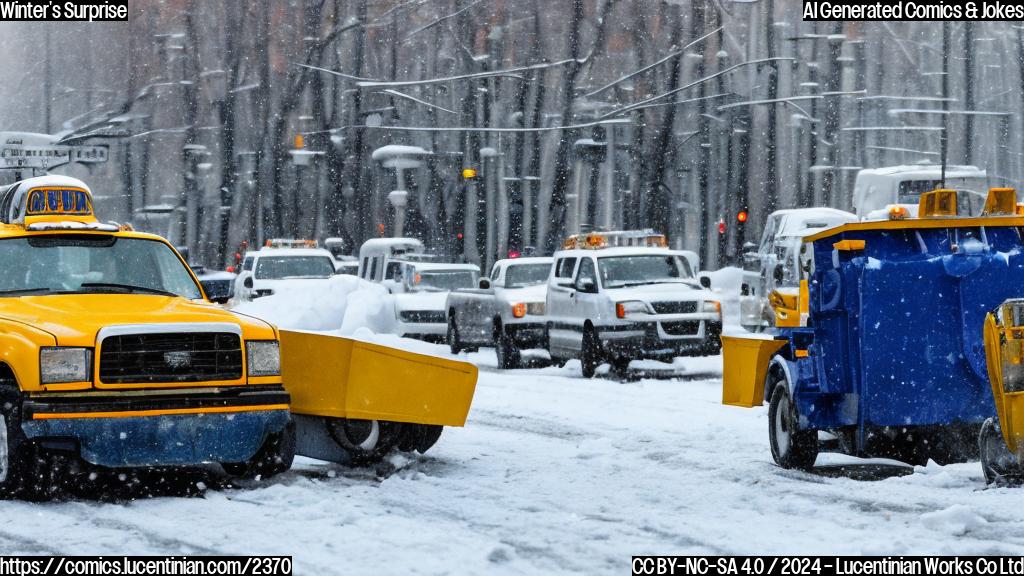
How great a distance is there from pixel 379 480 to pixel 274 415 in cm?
91

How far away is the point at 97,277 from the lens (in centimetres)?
1011

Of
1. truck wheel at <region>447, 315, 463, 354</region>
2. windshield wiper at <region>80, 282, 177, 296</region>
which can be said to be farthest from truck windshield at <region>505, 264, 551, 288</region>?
windshield wiper at <region>80, 282, 177, 296</region>

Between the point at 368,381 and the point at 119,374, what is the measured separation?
174 centimetres

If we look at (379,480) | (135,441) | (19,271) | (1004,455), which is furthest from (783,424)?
(19,271)

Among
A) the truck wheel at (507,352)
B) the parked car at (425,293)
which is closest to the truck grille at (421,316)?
the parked car at (425,293)

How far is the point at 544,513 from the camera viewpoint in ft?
27.6

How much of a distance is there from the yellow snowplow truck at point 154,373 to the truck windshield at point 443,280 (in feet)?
53.5

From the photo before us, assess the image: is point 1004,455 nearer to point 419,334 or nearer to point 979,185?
point 419,334

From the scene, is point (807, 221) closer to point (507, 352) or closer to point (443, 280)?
point (507, 352)

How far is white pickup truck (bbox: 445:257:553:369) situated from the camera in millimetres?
22828

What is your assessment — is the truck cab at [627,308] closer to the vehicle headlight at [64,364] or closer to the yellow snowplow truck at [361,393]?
the yellow snowplow truck at [361,393]

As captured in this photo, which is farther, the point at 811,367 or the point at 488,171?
the point at 488,171

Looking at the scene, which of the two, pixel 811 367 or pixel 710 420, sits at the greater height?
pixel 811 367

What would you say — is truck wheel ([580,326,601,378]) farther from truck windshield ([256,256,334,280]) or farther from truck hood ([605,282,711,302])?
truck windshield ([256,256,334,280])
